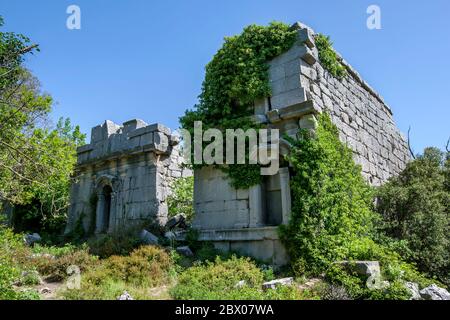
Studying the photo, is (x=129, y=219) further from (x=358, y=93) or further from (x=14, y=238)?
(x=358, y=93)

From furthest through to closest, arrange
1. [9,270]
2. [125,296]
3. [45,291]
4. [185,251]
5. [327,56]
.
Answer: [327,56] → [185,251] → [45,291] → [9,270] → [125,296]

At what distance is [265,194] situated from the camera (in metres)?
7.45

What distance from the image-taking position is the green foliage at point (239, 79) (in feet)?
25.2

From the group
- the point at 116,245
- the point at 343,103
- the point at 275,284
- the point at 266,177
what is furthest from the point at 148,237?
the point at 343,103

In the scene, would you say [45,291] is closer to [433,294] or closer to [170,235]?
[170,235]

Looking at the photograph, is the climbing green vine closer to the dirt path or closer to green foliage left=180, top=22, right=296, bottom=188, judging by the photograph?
green foliage left=180, top=22, right=296, bottom=188

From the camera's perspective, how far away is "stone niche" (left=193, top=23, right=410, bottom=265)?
22.4 ft

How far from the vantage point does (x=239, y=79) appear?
7.79 metres

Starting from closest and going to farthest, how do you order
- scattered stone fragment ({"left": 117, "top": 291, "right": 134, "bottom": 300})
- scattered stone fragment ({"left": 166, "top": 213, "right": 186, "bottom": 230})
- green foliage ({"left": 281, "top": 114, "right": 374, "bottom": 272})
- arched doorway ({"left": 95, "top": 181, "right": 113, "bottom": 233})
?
scattered stone fragment ({"left": 117, "top": 291, "right": 134, "bottom": 300}), green foliage ({"left": 281, "top": 114, "right": 374, "bottom": 272}), scattered stone fragment ({"left": 166, "top": 213, "right": 186, "bottom": 230}), arched doorway ({"left": 95, "top": 181, "right": 113, "bottom": 233})

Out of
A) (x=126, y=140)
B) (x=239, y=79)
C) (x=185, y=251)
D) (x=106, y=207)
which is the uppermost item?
(x=239, y=79)

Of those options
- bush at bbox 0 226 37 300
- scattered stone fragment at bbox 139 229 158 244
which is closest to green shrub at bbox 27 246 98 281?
bush at bbox 0 226 37 300

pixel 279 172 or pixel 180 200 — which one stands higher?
pixel 279 172

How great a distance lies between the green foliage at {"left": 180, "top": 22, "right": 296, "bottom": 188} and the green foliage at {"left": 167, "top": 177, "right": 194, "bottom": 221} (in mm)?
2417

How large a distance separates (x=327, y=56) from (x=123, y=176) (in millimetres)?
6462
